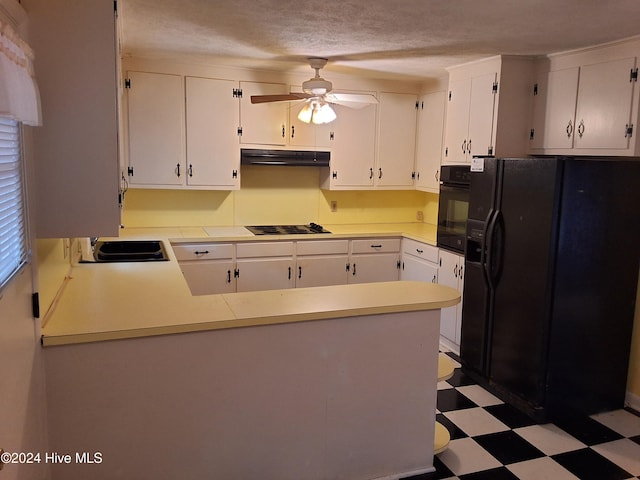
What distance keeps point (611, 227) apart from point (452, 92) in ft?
5.68

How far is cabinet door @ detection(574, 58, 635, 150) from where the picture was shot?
2973 mm

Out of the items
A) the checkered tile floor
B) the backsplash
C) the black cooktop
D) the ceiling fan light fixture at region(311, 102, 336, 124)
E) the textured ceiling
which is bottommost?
the checkered tile floor

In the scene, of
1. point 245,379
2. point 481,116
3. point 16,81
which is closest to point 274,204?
point 481,116

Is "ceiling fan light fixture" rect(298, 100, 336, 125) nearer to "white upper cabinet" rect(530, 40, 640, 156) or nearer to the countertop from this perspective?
"white upper cabinet" rect(530, 40, 640, 156)

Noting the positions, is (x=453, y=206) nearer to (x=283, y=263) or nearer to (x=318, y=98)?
(x=318, y=98)

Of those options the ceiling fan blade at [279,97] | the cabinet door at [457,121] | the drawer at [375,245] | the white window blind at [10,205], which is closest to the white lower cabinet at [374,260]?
the drawer at [375,245]

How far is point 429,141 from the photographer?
4.69m

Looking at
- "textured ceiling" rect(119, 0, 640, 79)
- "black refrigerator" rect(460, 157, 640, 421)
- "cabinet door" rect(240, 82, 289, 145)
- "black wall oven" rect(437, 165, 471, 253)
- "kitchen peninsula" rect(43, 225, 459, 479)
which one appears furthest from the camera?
"cabinet door" rect(240, 82, 289, 145)

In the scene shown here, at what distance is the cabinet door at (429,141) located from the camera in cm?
453

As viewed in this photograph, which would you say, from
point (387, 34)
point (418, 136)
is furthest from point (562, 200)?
point (418, 136)

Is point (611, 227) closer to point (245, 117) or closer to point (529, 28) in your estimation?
point (529, 28)

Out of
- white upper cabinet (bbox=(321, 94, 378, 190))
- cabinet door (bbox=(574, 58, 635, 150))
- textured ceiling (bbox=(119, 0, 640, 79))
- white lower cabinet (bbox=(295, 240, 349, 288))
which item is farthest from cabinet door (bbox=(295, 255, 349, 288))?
cabinet door (bbox=(574, 58, 635, 150))

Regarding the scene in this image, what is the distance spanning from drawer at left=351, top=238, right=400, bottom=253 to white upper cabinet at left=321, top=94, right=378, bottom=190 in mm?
558

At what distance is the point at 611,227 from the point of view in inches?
115
